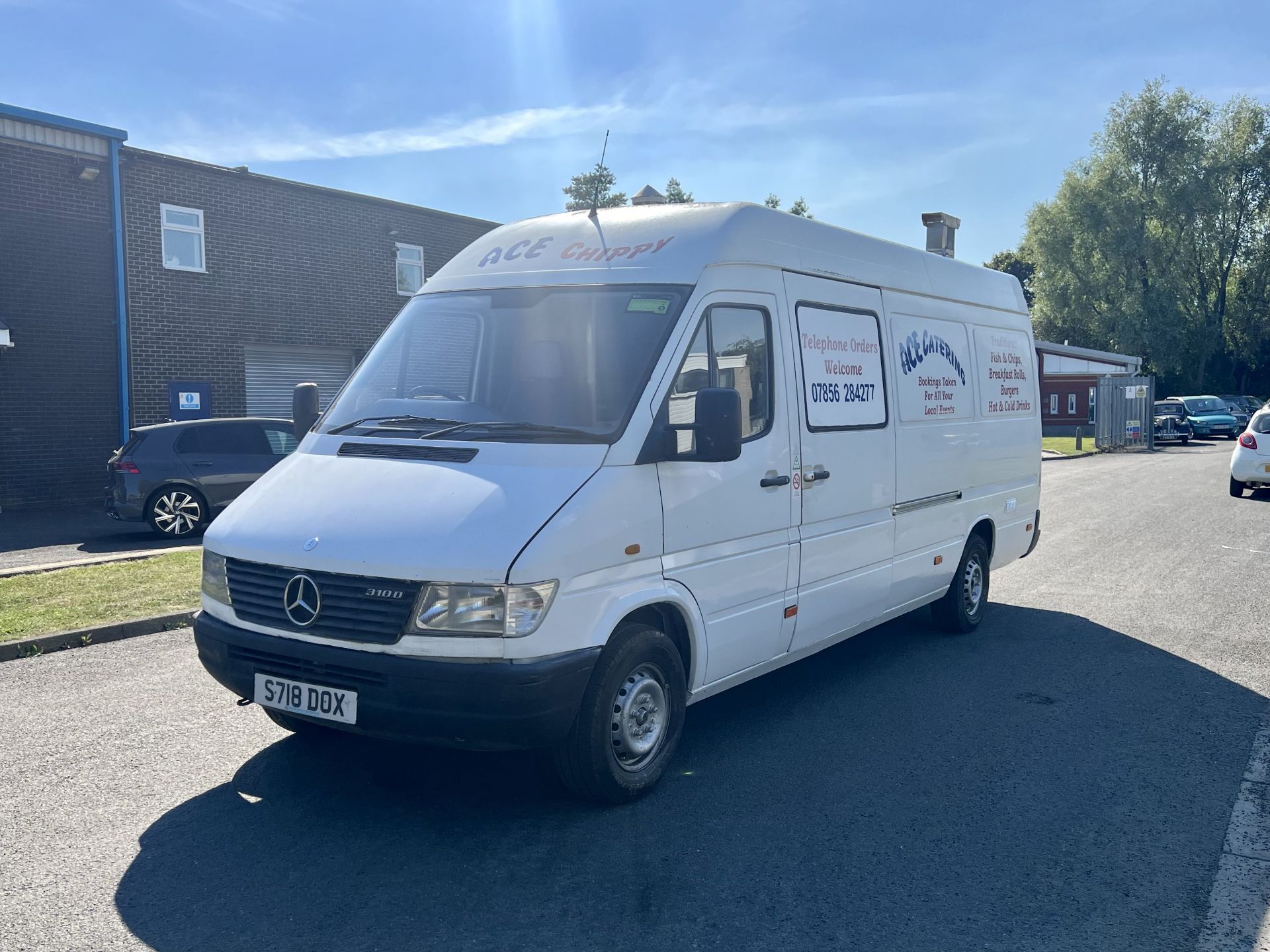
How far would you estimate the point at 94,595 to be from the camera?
28.3 ft

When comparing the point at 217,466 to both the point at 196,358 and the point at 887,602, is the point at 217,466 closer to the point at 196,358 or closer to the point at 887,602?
the point at 196,358

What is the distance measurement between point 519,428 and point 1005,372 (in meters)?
5.31

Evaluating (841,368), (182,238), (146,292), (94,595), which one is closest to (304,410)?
(841,368)

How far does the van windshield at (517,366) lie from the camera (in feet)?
15.3

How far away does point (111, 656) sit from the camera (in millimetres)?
7102

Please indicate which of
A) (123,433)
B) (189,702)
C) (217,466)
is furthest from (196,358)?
(189,702)

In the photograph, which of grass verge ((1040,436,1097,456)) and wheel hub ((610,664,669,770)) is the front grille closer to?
wheel hub ((610,664,669,770))

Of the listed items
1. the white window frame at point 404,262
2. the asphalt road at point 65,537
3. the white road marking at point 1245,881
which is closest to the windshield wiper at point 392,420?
the white road marking at point 1245,881

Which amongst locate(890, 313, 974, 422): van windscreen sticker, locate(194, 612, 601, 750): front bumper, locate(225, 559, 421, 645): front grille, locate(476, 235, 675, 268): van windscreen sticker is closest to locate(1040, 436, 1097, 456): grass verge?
locate(890, 313, 974, 422): van windscreen sticker

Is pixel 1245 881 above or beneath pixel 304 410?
beneath

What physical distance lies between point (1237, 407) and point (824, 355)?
44858 mm

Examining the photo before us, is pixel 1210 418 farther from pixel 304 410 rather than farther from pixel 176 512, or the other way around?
pixel 304 410

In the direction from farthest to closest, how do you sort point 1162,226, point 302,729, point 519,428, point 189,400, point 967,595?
point 1162,226 < point 189,400 < point 967,595 < point 302,729 < point 519,428

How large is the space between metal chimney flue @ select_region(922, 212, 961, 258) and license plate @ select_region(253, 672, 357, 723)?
6569 mm
